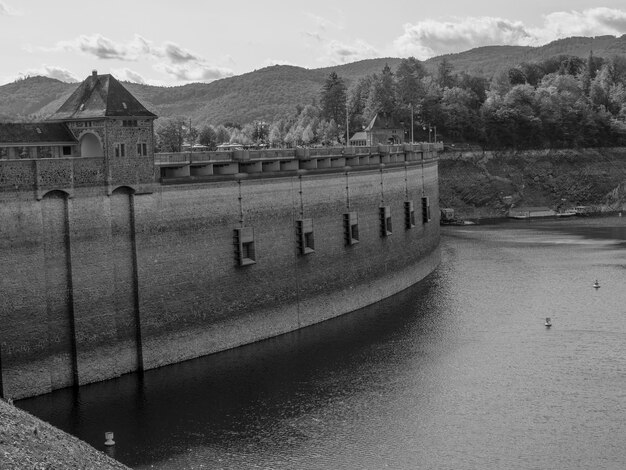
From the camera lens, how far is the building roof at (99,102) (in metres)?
46.5

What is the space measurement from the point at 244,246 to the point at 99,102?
11.7 meters

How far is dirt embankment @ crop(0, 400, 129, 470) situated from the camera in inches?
1062

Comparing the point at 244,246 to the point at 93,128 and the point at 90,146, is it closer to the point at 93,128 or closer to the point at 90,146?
the point at 90,146

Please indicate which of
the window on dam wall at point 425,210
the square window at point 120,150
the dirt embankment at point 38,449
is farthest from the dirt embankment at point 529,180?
the dirt embankment at point 38,449

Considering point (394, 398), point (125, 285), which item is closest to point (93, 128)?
point (125, 285)

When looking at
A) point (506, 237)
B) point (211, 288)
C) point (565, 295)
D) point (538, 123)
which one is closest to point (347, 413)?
point (211, 288)

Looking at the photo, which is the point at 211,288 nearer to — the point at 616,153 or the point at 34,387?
the point at 34,387

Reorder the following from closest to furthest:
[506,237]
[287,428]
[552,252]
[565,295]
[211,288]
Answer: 1. [287,428]
2. [211,288]
3. [565,295]
4. [552,252]
5. [506,237]

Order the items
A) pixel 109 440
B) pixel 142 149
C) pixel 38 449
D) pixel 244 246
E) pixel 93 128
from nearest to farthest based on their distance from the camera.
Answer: pixel 38 449, pixel 109 440, pixel 93 128, pixel 142 149, pixel 244 246

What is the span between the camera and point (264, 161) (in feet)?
186

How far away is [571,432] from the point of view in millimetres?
37969

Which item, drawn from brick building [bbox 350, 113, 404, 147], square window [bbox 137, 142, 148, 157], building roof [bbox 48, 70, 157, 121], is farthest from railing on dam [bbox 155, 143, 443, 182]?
brick building [bbox 350, 113, 404, 147]

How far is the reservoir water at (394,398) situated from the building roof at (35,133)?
39.6ft

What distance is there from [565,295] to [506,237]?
127 ft
